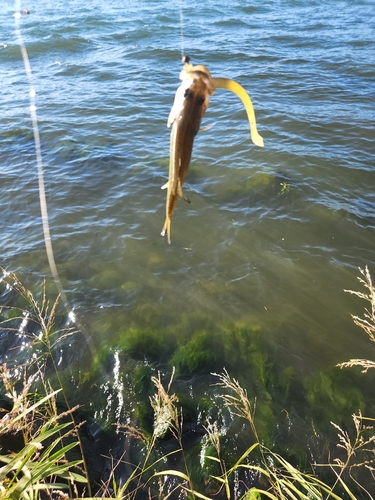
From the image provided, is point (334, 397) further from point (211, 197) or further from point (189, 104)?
point (211, 197)

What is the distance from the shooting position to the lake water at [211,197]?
15.5ft


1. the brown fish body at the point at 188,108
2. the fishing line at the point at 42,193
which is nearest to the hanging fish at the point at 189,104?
the brown fish body at the point at 188,108

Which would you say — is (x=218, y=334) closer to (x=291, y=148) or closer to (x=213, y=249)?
(x=213, y=249)

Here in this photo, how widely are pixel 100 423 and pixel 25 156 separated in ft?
19.9

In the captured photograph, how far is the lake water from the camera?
472 centimetres

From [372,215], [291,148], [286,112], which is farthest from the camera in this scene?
[286,112]

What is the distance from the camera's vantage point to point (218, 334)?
4.44 meters

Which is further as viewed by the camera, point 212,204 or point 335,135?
point 335,135

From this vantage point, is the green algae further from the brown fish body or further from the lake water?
the brown fish body

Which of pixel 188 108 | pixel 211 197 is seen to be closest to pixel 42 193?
pixel 211 197

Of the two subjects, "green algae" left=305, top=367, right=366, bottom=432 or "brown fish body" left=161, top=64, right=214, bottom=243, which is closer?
"brown fish body" left=161, top=64, right=214, bottom=243

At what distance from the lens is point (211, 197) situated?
6535 mm

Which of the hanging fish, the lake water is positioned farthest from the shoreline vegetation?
the hanging fish

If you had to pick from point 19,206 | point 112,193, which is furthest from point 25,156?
point 112,193
